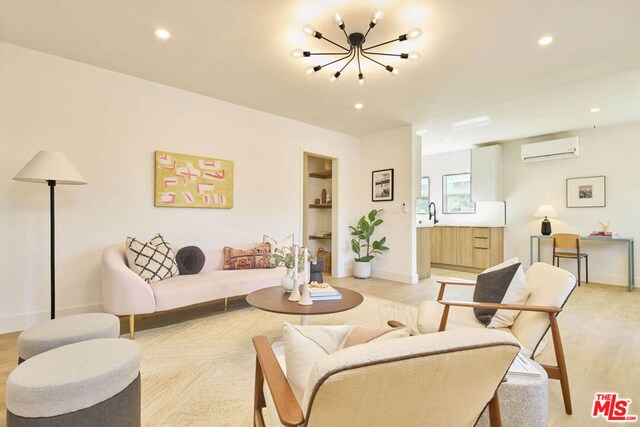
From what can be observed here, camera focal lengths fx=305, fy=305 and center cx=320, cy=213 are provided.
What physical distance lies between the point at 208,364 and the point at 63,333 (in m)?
0.92

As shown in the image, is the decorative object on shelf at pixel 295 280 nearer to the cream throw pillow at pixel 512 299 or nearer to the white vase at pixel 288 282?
the white vase at pixel 288 282

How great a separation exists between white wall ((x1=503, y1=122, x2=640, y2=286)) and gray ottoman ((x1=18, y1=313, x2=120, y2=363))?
668 centimetres

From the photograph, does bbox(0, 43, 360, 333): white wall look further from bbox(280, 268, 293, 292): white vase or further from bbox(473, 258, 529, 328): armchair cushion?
bbox(473, 258, 529, 328): armchair cushion

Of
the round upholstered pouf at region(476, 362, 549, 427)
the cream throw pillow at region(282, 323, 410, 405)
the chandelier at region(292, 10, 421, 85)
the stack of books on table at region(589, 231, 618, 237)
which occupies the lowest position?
the round upholstered pouf at region(476, 362, 549, 427)

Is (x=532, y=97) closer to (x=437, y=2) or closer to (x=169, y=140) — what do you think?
(x=437, y=2)

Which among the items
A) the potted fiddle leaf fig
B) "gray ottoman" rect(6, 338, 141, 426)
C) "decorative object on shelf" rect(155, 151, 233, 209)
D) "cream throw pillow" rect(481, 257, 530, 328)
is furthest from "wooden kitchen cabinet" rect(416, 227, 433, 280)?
"gray ottoman" rect(6, 338, 141, 426)

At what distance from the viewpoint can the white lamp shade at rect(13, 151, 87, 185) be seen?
2.43 m

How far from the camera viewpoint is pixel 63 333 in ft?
5.21

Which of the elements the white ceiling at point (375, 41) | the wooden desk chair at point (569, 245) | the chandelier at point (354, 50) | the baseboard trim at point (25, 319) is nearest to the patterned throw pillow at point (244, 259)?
the baseboard trim at point (25, 319)

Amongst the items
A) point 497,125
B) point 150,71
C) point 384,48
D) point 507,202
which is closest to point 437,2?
point 384,48

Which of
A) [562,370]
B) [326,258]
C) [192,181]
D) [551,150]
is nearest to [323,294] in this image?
[562,370]

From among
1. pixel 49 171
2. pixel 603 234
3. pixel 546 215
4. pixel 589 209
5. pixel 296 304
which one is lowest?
pixel 296 304

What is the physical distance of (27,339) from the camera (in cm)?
153

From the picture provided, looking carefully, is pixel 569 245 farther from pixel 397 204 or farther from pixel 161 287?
pixel 161 287
